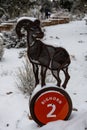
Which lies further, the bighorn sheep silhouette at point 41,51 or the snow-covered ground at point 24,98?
the bighorn sheep silhouette at point 41,51

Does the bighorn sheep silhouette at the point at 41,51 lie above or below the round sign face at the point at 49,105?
above

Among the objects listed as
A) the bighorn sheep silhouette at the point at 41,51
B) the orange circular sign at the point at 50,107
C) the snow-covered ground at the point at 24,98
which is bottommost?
the snow-covered ground at the point at 24,98

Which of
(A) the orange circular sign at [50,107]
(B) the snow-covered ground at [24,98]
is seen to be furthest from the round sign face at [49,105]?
(B) the snow-covered ground at [24,98]

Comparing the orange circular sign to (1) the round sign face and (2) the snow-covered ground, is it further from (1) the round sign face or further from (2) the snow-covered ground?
(2) the snow-covered ground

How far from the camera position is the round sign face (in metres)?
5.46

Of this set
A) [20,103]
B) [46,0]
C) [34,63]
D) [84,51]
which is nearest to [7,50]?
[84,51]

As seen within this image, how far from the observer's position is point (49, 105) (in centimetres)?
549

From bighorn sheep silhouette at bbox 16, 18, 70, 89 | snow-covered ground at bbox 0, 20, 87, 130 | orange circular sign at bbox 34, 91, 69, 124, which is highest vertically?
bighorn sheep silhouette at bbox 16, 18, 70, 89

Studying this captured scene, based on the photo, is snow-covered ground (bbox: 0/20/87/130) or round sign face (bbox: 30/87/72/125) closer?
snow-covered ground (bbox: 0/20/87/130)

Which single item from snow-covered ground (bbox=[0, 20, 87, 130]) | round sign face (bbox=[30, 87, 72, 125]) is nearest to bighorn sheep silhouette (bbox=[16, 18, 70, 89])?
snow-covered ground (bbox=[0, 20, 87, 130])

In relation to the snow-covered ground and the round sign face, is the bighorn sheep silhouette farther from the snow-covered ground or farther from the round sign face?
the round sign face

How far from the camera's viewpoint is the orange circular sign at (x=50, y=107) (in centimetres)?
547

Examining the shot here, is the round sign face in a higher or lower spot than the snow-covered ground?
higher

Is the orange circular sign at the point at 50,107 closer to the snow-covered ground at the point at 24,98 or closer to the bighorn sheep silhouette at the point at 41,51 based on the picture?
the snow-covered ground at the point at 24,98
